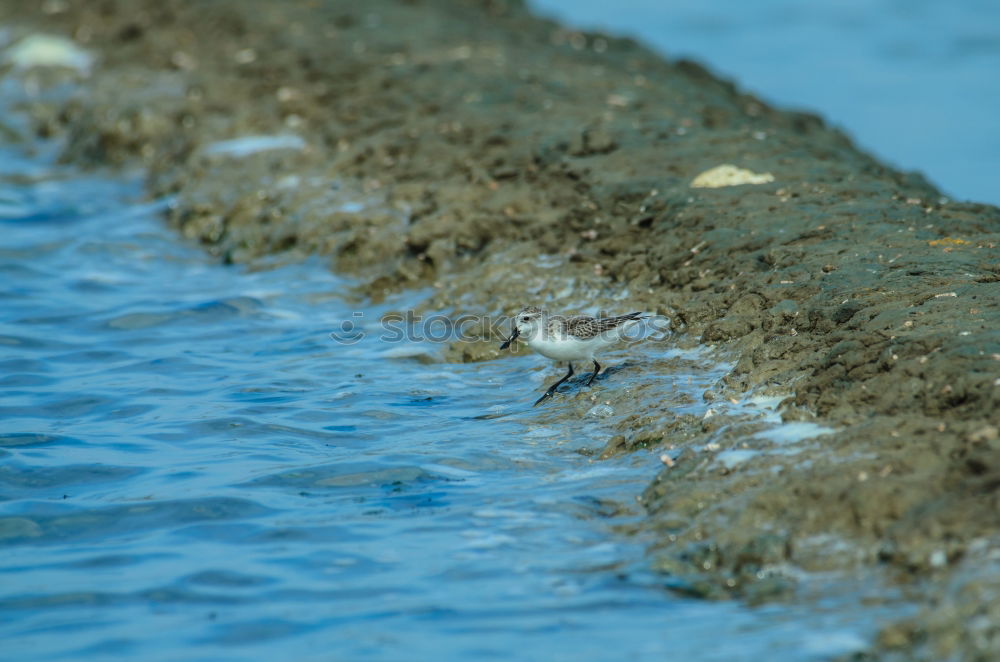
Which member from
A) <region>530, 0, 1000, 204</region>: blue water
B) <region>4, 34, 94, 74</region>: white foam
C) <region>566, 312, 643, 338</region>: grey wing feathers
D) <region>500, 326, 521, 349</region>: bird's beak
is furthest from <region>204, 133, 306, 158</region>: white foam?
<region>530, 0, 1000, 204</region>: blue water

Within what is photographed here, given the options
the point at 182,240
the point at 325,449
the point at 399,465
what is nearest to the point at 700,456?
the point at 399,465


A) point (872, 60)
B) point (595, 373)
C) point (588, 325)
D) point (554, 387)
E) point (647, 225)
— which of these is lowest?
point (554, 387)

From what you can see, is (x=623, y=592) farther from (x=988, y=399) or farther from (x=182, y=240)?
(x=182, y=240)

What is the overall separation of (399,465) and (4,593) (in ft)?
7.56

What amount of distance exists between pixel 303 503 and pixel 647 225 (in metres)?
4.08

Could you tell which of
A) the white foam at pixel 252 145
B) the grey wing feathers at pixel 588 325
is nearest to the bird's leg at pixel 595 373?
the grey wing feathers at pixel 588 325

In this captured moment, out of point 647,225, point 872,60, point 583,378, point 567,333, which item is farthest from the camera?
point 872,60

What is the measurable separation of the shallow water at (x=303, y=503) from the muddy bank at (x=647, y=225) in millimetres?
364

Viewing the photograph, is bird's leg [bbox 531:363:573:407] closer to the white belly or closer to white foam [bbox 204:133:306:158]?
the white belly

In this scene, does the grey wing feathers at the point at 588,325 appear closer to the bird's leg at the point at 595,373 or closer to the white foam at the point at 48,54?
the bird's leg at the point at 595,373

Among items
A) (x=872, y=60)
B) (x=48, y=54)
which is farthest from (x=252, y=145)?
(x=872, y=60)

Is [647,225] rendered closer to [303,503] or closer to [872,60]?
[303,503]

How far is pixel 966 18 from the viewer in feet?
80.7

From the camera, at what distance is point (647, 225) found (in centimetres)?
948
